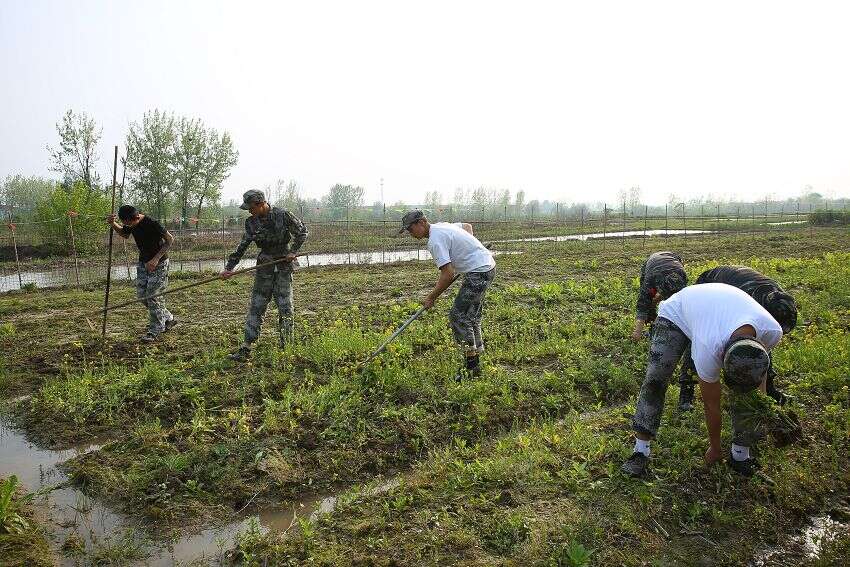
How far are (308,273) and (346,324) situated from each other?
731 centimetres

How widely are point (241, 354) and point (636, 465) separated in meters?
4.34

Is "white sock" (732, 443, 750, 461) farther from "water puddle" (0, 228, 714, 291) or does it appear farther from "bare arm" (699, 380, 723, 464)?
"water puddle" (0, 228, 714, 291)

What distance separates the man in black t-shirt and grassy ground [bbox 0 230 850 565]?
508 mm

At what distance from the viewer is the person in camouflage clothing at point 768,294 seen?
12.5ft

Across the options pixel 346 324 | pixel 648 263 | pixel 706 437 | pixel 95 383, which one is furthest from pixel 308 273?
pixel 706 437

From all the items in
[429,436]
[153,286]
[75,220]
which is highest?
[75,220]

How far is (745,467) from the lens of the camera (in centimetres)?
366

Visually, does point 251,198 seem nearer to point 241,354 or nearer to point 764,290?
point 241,354

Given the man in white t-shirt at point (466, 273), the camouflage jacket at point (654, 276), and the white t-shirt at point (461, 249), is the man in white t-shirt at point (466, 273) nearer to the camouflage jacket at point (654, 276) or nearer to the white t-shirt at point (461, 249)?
the white t-shirt at point (461, 249)

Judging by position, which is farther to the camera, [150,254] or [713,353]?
[150,254]

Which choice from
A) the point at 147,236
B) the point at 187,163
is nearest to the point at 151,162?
the point at 187,163

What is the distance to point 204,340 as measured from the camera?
719cm

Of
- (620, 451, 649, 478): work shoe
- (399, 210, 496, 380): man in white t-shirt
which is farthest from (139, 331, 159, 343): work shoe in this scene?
(620, 451, 649, 478): work shoe

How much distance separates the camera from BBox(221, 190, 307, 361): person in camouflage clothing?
6258mm
